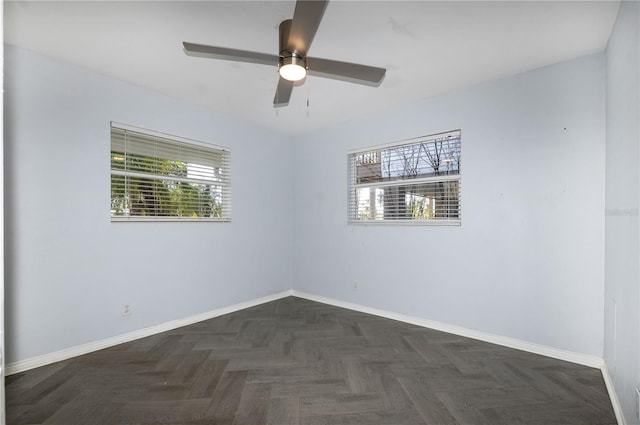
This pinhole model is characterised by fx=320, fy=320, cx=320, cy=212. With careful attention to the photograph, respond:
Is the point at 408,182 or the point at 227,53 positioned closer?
the point at 227,53

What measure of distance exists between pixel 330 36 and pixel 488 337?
2.99 m

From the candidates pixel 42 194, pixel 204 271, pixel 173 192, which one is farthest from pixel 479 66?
pixel 42 194

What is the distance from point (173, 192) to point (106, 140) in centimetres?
81

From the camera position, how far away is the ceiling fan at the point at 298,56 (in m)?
1.66

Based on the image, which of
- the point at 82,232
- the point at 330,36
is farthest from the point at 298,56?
the point at 82,232

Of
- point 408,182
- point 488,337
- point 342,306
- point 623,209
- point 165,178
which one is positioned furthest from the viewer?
point 342,306

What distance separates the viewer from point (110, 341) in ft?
9.65

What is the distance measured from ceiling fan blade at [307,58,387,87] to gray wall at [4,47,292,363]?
2066 millimetres

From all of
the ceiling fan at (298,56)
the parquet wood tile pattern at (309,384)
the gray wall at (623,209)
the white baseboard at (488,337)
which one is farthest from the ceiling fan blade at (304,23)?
the white baseboard at (488,337)

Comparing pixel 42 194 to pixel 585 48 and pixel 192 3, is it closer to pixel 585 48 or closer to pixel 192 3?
pixel 192 3

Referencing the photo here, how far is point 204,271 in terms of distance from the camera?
3736 mm

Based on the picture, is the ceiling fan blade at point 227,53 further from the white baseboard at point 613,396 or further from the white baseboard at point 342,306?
the white baseboard at point 613,396

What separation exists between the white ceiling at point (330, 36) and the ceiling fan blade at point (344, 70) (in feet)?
1.12

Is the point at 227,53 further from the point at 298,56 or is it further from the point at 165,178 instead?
the point at 165,178
